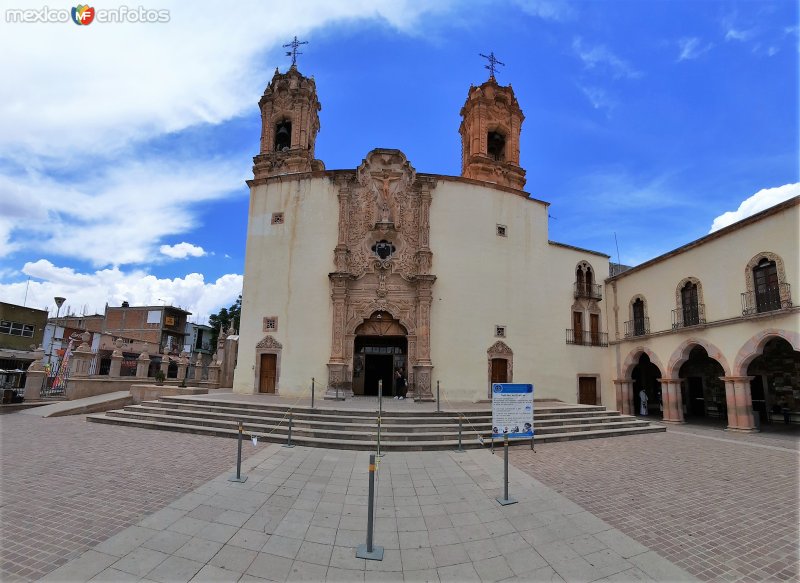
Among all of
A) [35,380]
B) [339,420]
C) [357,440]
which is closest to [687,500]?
[357,440]

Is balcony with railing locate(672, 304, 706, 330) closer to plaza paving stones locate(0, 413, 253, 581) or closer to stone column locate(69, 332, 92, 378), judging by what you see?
plaza paving stones locate(0, 413, 253, 581)

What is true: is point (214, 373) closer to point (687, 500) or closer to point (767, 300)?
point (687, 500)

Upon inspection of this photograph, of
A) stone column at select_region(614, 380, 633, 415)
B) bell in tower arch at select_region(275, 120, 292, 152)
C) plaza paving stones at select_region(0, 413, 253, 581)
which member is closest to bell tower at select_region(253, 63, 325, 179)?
bell in tower arch at select_region(275, 120, 292, 152)

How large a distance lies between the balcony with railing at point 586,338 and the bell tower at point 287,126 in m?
17.7

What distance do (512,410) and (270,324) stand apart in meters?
14.3

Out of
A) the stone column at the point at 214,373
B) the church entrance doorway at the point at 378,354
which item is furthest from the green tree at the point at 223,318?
the church entrance doorway at the point at 378,354

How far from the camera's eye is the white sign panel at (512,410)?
777 cm

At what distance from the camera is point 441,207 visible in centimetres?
1998

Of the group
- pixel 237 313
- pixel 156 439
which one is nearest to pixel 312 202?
pixel 156 439

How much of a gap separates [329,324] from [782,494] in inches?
621

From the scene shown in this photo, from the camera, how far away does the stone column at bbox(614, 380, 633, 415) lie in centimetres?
2100

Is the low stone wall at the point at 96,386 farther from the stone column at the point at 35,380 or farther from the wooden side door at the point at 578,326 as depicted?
the wooden side door at the point at 578,326

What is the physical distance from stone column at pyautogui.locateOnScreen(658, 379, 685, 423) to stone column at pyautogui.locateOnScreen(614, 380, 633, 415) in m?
2.36

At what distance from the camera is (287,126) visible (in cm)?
2427
